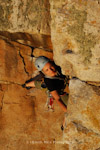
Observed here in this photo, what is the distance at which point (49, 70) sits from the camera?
3867mm

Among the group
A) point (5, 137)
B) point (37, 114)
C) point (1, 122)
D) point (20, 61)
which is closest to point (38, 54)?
point (20, 61)

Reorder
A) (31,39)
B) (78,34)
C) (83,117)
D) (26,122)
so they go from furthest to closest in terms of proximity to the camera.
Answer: (26,122) → (31,39) → (83,117) → (78,34)

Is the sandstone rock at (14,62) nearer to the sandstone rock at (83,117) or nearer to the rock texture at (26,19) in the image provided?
the rock texture at (26,19)

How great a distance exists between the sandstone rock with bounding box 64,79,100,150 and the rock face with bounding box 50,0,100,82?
11.1 inches

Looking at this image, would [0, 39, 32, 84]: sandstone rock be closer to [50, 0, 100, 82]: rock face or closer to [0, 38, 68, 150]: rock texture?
[0, 38, 68, 150]: rock texture

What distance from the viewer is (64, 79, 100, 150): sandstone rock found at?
3.26m

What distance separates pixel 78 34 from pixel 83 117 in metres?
1.61

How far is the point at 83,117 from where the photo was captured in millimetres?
3332

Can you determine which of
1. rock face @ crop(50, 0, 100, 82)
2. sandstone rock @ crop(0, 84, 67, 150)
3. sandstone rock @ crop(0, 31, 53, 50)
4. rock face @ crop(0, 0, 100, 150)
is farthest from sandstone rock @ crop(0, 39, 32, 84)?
rock face @ crop(50, 0, 100, 82)

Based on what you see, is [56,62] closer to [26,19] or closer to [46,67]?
[46,67]

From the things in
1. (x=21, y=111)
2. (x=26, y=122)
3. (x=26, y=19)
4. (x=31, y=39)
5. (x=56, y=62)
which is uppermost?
(x=26, y=19)

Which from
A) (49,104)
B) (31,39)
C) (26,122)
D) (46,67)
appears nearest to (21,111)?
(26,122)

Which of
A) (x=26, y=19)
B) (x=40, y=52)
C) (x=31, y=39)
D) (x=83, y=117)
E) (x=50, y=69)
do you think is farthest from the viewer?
(x=40, y=52)

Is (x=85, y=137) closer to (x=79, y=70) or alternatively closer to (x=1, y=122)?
(x=79, y=70)
